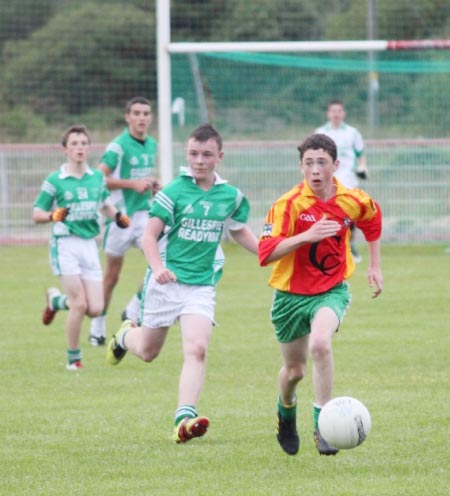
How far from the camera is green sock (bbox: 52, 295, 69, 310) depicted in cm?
1084

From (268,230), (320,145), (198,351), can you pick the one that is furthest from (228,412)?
(320,145)

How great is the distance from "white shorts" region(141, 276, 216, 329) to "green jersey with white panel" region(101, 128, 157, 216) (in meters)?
4.29

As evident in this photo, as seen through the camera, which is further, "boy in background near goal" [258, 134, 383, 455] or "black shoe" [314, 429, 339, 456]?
"boy in background near goal" [258, 134, 383, 455]

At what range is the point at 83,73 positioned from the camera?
95.7ft

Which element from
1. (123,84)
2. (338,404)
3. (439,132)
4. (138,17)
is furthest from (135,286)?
(138,17)

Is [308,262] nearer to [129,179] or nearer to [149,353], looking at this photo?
[149,353]

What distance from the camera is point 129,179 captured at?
466 inches

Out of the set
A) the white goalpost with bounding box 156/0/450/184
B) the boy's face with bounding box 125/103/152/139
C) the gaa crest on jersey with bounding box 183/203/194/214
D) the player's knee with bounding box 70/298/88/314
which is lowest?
the player's knee with bounding box 70/298/88/314

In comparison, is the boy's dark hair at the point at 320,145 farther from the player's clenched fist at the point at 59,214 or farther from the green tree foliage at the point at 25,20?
the green tree foliage at the point at 25,20

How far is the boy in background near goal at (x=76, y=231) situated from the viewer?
1004 cm

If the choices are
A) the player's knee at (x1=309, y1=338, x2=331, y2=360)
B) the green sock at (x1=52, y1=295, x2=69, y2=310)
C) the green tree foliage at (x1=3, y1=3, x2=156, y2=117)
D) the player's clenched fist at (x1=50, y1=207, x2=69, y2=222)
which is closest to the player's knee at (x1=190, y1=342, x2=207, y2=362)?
the player's knee at (x1=309, y1=338, x2=331, y2=360)

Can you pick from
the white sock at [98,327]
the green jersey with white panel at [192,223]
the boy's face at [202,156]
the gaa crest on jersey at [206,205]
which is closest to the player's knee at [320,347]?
the green jersey with white panel at [192,223]

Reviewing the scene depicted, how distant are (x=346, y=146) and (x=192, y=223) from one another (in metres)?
10.0

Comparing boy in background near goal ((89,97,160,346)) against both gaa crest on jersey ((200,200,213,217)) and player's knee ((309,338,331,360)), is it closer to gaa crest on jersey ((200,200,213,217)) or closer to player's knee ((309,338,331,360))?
gaa crest on jersey ((200,200,213,217))
